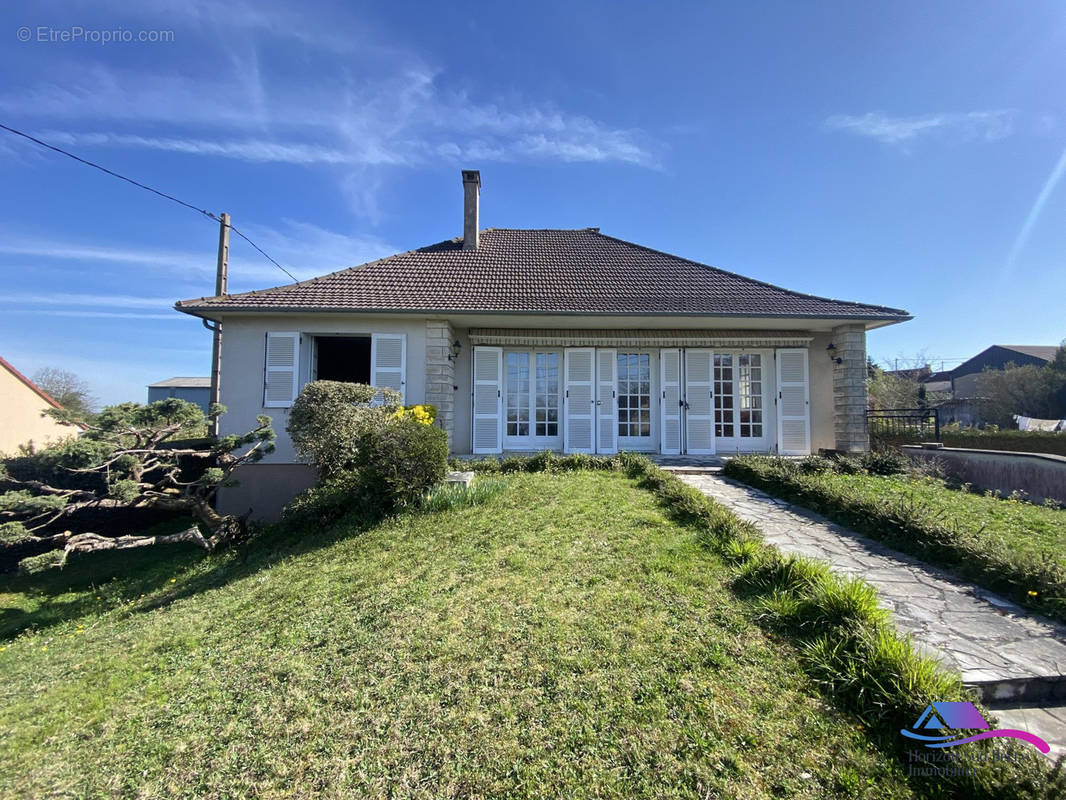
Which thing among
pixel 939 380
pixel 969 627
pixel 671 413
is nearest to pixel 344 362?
pixel 671 413

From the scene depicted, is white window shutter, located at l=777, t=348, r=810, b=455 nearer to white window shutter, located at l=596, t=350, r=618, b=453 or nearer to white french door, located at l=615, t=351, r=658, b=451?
white french door, located at l=615, t=351, r=658, b=451

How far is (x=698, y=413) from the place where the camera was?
962 cm

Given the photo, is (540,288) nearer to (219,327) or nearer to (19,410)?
(219,327)

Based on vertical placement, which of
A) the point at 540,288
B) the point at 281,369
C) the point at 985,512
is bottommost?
the point at 985,512

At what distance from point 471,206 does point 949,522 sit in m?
Result: 10.7

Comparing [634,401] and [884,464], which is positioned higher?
[634,401]

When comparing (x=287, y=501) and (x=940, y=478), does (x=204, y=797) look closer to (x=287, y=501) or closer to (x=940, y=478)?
(x=287, y=501)

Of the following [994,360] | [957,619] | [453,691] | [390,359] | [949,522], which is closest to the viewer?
[453,691]

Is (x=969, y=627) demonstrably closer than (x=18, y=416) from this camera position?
Yes

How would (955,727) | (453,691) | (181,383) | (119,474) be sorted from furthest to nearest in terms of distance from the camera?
1. (181,383)
2. (119,474)
3. (453,691)
4. (955,727)

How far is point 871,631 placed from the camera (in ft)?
8.34

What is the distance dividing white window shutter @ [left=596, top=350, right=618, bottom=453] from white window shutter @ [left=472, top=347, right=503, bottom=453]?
7.11 ft

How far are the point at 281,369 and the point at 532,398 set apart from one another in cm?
512

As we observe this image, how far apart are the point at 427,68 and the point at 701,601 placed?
380 inches
